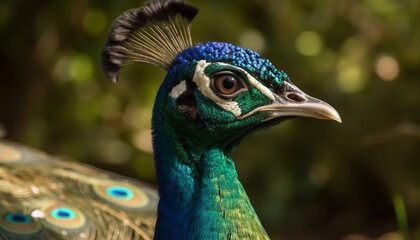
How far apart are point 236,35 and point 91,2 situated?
53cm

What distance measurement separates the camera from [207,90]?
121 centimetres

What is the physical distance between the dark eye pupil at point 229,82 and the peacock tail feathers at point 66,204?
2.06 feet

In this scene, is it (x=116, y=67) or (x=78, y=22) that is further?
(x=78, y=22)

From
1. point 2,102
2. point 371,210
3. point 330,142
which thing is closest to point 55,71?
point 2,102

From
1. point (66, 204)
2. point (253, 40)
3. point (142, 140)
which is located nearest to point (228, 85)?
point (66, 204)

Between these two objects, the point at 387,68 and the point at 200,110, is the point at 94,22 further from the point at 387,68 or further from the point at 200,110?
the point at 200,110

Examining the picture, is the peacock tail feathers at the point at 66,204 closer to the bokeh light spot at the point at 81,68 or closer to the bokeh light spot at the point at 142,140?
the bokeh light spot at the point at 81,68

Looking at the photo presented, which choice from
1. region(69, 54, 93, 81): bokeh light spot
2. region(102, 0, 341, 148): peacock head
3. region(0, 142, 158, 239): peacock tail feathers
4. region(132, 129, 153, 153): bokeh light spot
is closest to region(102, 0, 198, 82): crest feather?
region(102, 0, 341, 148): peacock head

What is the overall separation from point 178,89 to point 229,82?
0.09m

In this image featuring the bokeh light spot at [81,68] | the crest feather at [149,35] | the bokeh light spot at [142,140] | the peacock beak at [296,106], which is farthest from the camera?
the bokeh light spot at [142,140]

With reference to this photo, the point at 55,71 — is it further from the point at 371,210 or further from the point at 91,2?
the point at 371,210

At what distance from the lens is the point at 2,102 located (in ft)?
11.2

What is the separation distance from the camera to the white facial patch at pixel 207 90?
47.2 inches

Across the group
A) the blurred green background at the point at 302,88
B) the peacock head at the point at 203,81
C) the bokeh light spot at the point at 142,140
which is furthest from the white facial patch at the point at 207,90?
the bokeh light spot at the point at 142,140
